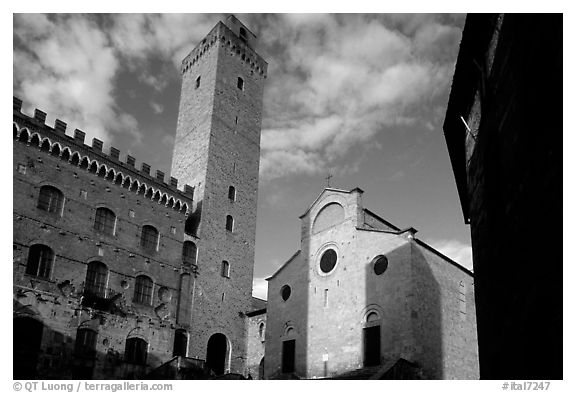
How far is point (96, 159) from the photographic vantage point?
2548 centimetres

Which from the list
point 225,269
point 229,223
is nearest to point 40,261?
point 225,269

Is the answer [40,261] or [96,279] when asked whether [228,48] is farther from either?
[40,261]

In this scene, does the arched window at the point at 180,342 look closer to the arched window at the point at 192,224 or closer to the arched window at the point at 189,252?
the arched window at the point at 189,252

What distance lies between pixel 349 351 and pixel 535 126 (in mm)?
20250

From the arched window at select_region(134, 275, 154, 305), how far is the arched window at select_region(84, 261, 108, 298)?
1.80 metres

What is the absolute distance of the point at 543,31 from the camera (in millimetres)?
4922

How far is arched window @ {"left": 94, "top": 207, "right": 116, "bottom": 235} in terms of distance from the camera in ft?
82.1

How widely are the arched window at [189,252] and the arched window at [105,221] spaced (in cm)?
469

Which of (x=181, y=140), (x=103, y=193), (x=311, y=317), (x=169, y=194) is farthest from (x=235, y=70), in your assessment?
(x=311, y=317)

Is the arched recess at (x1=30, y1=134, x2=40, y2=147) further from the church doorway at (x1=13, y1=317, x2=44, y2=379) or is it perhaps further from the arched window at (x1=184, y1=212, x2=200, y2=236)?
the arched window at (x1=184, y1=212, x2=200, y2=236)

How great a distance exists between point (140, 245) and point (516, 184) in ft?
75.8

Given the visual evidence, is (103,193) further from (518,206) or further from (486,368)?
(518,206)

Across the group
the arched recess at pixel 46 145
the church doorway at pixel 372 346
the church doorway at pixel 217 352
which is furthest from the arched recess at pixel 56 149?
the church doorway at pixel 372 346

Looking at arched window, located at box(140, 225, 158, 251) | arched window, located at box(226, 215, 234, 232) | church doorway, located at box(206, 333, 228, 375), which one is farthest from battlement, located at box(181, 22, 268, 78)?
church doorway, located at box(206, 333, 228, 375)
